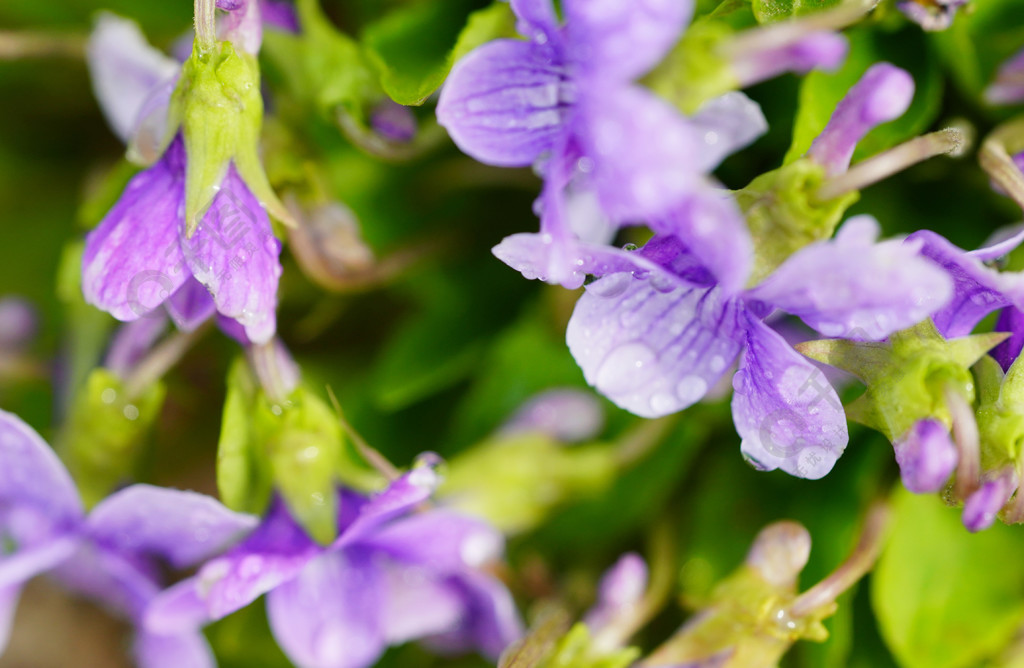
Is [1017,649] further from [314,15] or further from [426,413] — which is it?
[314,15]

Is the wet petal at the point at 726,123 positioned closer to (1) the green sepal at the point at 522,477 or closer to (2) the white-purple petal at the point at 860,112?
(2) the white-purple petal at the point at 860,112

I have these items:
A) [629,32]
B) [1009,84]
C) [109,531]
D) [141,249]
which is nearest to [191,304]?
[141,249]

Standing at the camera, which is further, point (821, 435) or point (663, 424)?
point (663, 424)

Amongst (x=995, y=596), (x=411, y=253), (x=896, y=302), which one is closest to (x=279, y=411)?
(x=411, y=253)

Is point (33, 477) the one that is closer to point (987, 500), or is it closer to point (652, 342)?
point (652, 342)

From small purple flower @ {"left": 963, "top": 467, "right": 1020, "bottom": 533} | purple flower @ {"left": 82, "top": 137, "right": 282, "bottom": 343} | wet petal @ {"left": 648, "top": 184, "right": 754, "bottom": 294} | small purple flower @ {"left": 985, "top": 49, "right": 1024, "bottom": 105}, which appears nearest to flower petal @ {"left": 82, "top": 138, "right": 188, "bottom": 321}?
purple flower @ {"left": 82, "top": 137, "right": 282, "bottom": 343}

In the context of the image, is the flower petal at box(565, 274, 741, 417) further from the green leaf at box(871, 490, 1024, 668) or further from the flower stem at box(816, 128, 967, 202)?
the green leaf at box(871, 490, 1024, 668)

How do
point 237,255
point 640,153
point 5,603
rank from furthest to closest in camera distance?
point 5,603
point 237,255
point 640,153
